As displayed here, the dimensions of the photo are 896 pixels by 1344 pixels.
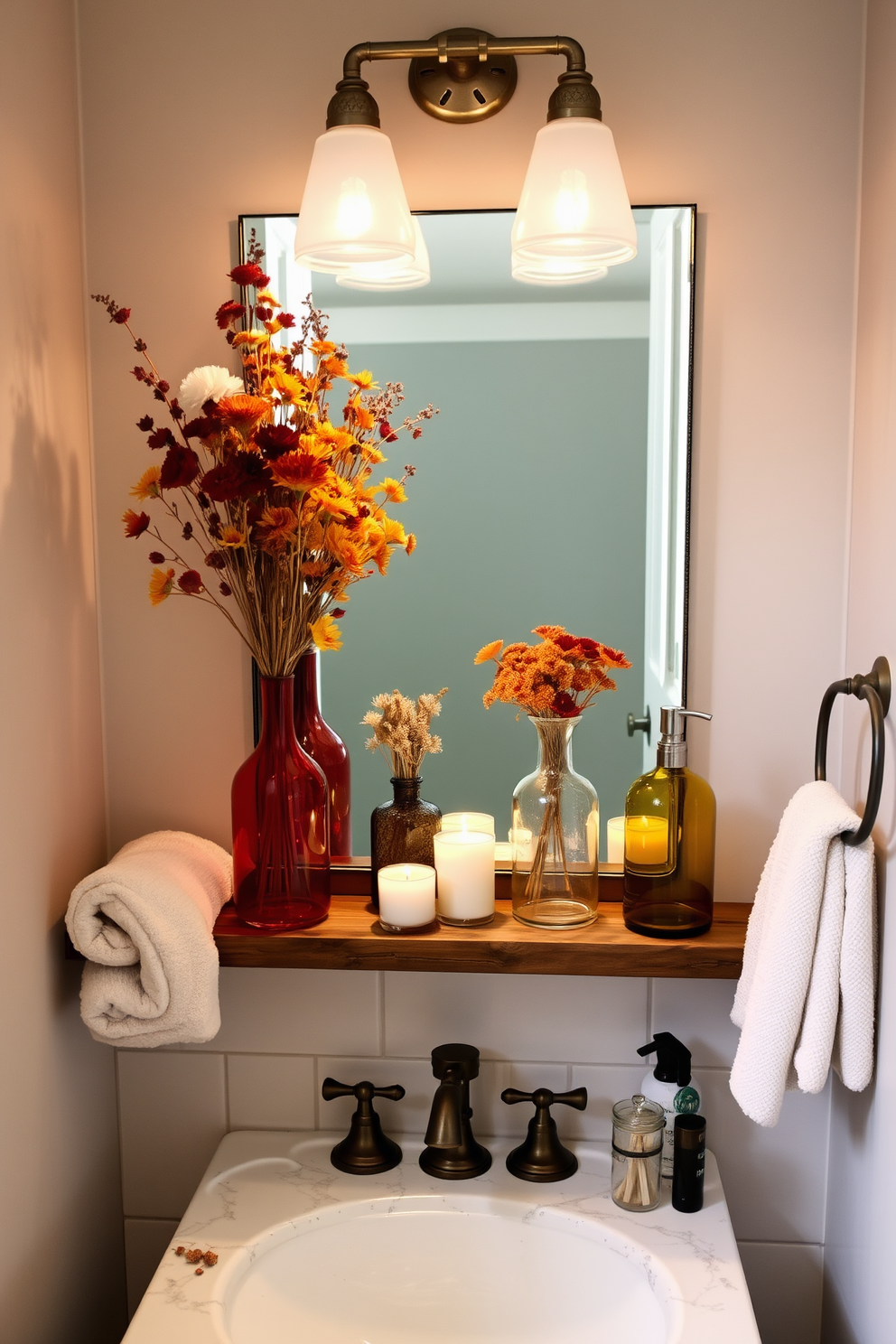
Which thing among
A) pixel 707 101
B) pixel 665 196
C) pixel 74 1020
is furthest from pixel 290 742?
pixel 707 101

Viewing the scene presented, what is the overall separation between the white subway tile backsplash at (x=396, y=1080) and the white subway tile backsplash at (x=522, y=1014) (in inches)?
0.9

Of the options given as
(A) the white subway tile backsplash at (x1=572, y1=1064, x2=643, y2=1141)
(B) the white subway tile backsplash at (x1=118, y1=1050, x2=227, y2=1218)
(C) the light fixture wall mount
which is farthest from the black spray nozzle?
(C) the light fixture wall mount

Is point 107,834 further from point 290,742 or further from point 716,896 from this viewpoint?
point 716,896

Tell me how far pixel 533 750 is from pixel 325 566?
342mm

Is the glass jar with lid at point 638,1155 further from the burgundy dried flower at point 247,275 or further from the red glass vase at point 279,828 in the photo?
the burgundy dried flower at point 247,275

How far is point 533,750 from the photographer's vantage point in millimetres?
1297

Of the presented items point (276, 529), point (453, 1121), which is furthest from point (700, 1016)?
point (276, 529)

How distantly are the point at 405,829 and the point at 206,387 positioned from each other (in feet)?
1.68

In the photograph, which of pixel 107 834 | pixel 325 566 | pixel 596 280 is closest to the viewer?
pixel 325 566

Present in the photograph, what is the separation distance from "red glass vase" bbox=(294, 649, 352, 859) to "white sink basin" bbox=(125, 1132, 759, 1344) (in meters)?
0.39

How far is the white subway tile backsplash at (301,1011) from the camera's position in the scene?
135cm

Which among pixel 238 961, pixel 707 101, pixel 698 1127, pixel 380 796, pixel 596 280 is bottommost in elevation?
pixel 698 1127

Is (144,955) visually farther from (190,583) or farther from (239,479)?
(239,479)

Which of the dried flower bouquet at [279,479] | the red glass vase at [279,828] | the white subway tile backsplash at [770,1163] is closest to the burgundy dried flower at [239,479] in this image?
the dried flower bouquet at [279,479]
